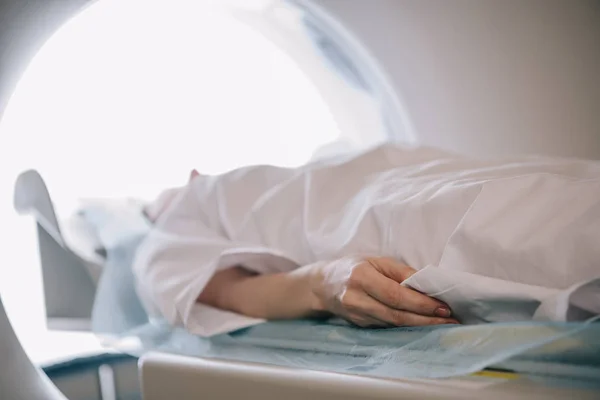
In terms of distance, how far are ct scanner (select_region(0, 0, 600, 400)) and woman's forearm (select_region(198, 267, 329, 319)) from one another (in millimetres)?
147

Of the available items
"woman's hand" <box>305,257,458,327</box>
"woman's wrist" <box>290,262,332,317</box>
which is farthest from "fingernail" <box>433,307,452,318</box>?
"woman's wrist" <box>290,262,332,317</box>

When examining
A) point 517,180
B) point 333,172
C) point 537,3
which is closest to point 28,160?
point 333,172

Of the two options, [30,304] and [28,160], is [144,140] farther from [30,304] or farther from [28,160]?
[30,304]

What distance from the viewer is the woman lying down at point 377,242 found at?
552mm

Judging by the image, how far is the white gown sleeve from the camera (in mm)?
875

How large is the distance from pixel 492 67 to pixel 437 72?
13 cm

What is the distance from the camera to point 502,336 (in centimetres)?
53

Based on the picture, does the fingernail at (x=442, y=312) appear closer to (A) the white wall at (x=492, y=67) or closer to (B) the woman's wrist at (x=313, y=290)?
(B) the woman's wrist at (x=313, y=290)

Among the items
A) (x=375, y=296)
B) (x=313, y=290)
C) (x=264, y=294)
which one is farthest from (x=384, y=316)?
(x=264, y=294)

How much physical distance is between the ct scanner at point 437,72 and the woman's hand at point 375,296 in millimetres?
207

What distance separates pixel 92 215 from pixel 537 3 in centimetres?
97

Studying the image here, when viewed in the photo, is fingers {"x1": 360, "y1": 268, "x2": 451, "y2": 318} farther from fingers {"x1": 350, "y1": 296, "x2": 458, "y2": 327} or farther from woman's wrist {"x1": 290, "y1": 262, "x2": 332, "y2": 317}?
woman's wrist {"x1": 290, "y1": 262, "x2": 332, "y2": 317}

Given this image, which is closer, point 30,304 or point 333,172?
point 333,172

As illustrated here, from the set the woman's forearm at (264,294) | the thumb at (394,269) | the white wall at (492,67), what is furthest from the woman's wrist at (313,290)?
the white wall at (492,67)
